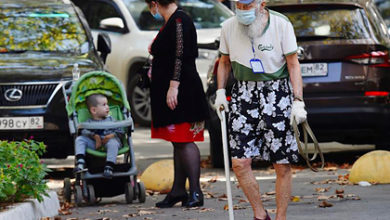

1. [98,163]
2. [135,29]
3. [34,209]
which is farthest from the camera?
[135,29]

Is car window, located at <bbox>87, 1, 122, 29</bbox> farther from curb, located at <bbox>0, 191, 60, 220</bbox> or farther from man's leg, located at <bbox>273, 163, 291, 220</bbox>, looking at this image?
man's leg, located at <bbox>273, 163, 291, 220</bbox>

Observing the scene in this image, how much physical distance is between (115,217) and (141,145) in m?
6.78

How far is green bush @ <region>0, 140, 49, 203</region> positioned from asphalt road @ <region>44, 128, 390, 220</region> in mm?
562

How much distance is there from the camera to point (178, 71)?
9547 mm

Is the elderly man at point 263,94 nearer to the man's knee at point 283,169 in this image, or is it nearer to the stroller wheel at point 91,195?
the man's knee at point 283,169

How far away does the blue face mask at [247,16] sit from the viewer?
7.65 m

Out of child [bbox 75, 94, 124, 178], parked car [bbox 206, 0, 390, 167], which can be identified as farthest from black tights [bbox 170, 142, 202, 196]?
parked car [bbox 206, 0, 390, 167]

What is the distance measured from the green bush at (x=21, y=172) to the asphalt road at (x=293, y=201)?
562 mm

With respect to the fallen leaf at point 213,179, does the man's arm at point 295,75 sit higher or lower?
higher

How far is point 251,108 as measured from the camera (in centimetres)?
780

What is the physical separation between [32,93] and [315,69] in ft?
9.45

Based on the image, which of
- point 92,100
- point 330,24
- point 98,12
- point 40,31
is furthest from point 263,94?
point 98,12

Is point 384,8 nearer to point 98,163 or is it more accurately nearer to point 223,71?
point 98,163

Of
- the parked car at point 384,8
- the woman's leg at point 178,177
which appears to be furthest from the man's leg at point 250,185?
the parked car at point 384,8
